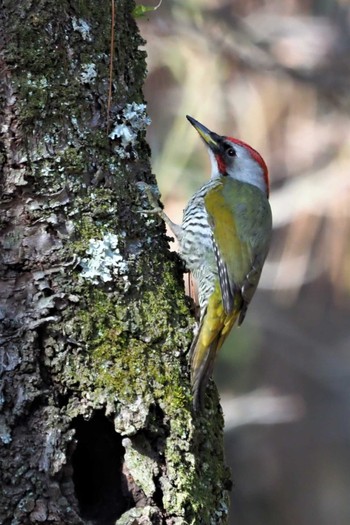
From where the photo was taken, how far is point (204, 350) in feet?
9.28

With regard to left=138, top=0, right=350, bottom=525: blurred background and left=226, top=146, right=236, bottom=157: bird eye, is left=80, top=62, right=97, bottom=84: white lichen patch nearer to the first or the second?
left=226, top=146, right=236, bottom=157: bird eye

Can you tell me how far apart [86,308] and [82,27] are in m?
0.83

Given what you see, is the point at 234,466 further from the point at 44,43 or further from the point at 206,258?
the point at 44,43

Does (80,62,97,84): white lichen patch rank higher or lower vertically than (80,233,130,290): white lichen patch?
higher

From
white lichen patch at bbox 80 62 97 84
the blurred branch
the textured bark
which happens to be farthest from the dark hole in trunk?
the blurred branch

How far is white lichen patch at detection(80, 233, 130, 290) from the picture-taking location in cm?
269

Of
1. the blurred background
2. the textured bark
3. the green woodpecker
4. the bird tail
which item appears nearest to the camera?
the textured bark

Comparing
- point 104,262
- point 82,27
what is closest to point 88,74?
point 82,27

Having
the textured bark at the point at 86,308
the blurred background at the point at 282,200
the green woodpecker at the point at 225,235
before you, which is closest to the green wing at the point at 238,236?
the green woodpecker at the point at 225,235

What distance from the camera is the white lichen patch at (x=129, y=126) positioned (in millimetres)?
2885

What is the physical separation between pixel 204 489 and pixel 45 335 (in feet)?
1.90

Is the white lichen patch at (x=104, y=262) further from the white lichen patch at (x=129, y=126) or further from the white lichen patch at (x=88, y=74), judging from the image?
the white lichen patch at (x=88, y=74)

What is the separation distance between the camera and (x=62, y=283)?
2.67 metres

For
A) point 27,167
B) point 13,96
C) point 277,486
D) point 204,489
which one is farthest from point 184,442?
point 277,486
